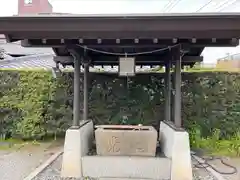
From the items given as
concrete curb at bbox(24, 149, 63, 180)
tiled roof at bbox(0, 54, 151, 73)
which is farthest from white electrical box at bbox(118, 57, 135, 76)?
tiled roof at bbox(0, 54, 151, 73)

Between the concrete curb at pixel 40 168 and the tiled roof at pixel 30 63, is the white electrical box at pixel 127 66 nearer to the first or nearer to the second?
the concrete curb at pixel 40 168

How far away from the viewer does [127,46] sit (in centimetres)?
489

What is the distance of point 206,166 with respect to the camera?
18.5ft

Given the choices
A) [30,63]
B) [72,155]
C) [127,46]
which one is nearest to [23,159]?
[72,155]

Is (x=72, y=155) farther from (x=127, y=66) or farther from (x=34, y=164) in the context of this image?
(x=127, y=66)

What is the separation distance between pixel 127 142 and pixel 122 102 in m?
2.98

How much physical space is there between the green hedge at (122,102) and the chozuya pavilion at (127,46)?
2.13 meters

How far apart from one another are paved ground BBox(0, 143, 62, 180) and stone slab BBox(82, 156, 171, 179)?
1.18m

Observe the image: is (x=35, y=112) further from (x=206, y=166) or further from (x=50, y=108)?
(x=206, y=166)

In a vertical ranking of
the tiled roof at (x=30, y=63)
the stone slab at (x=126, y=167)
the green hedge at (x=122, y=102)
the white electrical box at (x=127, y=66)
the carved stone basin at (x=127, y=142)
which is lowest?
the stone slab at (x=126, y=167)

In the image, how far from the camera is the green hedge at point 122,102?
780 centimetres

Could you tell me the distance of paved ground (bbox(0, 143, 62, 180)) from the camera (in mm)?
5168

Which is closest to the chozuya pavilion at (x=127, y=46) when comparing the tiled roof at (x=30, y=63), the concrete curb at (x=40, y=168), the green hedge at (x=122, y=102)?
the concrete curb at (x=40, y=168)

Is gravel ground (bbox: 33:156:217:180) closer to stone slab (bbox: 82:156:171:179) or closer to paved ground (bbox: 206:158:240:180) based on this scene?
paved ground (bbox: 206:158:240:180)
